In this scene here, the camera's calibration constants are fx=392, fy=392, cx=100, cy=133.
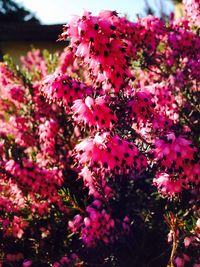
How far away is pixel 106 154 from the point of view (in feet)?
8.53

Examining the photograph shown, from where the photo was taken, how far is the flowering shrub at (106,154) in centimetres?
266

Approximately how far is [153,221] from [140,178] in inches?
27.1

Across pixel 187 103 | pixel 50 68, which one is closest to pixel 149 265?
pixel 187 103

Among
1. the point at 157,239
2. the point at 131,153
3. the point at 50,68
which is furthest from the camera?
the point at 50,68

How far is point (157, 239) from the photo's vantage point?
3928 millimetres

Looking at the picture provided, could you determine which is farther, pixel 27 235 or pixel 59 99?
pixel 27 235

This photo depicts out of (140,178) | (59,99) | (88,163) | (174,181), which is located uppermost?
(59,99)

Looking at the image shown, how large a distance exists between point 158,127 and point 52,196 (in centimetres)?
142

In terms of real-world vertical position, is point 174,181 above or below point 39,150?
above

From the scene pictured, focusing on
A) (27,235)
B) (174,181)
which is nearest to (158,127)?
(174,181)

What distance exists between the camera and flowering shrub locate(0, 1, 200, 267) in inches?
105

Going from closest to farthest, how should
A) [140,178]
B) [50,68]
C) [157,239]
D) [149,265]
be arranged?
[149,265] → [157,239] → [140,178] → [50,68]

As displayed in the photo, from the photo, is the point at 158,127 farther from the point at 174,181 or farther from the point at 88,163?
the point at 88,163

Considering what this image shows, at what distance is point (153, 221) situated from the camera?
4.02m
